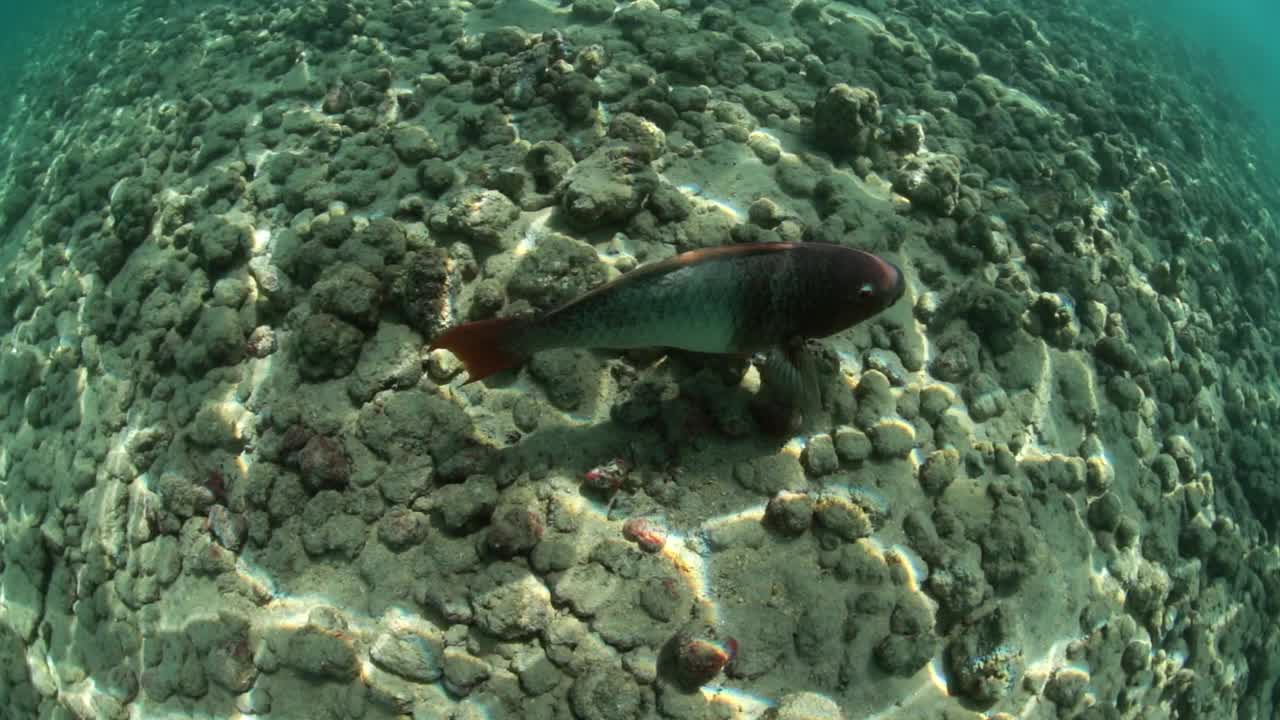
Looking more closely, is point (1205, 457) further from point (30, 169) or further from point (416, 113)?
point (30, 169)

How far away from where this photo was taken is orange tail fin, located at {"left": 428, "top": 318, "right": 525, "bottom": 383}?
247cm

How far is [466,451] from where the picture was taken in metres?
3.12

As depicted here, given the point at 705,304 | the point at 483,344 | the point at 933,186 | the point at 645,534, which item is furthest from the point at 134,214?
the point at 933,186

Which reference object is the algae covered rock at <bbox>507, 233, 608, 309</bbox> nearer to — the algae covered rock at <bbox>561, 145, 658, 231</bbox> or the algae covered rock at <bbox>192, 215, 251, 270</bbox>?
the algae covered rock at <bbox>561, 145, 658, 231</bbox>

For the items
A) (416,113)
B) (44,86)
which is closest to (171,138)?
(416,113)

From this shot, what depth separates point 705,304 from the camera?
7.98ft

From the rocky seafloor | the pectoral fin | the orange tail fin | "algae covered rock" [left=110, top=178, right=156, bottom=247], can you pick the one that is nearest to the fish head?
the pectoral fin

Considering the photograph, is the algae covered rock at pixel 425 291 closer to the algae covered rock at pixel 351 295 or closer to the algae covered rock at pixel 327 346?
the algae covered rock at pixel 351 295

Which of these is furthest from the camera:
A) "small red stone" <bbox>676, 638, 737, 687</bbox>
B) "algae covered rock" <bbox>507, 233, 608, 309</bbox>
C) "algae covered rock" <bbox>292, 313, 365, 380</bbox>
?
"algae covered rock" <bbox>507, 233, 608, 309</bbox>

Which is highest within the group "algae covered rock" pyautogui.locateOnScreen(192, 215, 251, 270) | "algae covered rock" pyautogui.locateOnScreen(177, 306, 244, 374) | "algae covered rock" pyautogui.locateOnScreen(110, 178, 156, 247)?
"algae covered rock" pyautogui.locateOnScreen(192, 215, 251, 270)

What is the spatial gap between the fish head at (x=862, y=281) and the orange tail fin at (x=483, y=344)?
122 cm

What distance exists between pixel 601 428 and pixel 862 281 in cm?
143

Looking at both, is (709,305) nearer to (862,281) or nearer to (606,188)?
(862,281)

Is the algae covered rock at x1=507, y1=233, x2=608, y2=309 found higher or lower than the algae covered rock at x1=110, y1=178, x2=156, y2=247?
higher
